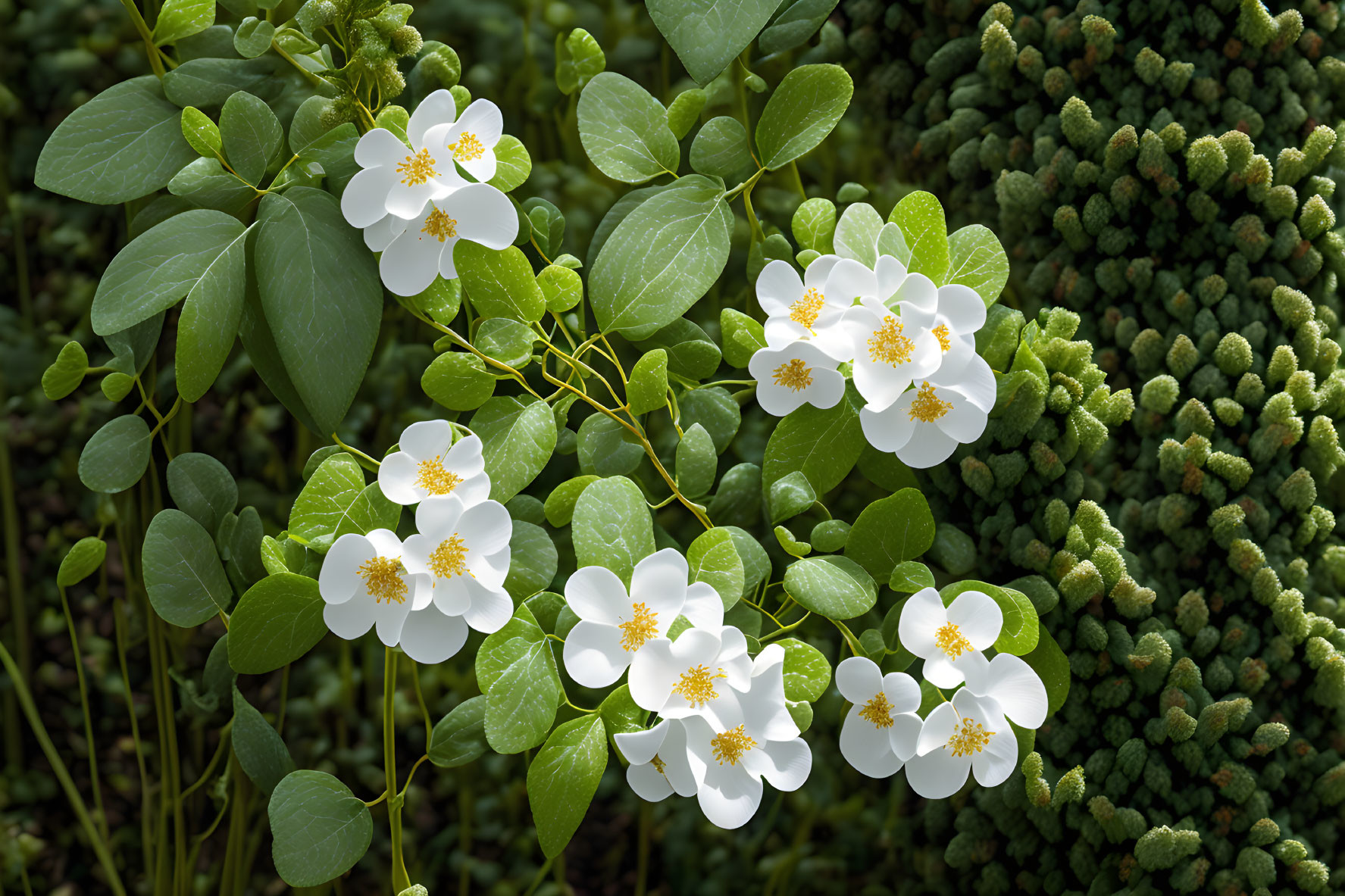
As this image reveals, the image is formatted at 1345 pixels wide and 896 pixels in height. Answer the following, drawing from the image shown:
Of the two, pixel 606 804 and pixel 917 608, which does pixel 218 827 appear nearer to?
pixel 606 804

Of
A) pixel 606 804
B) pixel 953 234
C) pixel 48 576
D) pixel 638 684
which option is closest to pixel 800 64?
pixel 953 234

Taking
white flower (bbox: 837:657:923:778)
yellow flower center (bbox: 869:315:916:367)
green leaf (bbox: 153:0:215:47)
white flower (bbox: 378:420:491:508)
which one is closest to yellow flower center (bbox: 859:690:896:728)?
white flower (bbox: 837:657:923:778)

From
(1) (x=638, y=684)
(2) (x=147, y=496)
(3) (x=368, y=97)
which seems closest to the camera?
(1) (x=638, y=684)

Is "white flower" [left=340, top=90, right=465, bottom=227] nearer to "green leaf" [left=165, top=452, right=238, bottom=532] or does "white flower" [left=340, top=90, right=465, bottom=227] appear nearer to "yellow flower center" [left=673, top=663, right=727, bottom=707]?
"green leaf" [left=165, top=452, right=238, bottom=532]

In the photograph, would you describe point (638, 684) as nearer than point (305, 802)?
Yes

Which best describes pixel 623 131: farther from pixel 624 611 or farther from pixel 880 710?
pixel 880 710

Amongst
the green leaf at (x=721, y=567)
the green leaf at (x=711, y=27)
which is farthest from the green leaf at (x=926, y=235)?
the green leaf at (x=721, y=567)

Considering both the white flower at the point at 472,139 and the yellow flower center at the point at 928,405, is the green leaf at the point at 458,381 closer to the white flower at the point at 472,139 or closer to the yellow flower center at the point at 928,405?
the white flower at the point at 472,139
